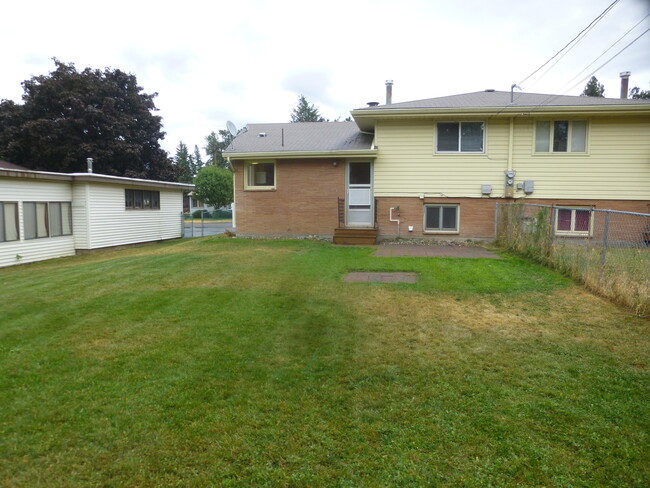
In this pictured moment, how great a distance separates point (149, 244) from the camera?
19672mm

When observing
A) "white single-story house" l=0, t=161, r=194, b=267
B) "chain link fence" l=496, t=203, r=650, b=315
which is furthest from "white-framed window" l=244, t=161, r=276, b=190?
"chain link fence" l=496, t=203, r=650, b=315

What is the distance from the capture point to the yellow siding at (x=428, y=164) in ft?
46.4

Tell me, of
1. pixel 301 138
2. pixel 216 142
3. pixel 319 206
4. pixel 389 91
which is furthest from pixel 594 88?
pixel 216 142

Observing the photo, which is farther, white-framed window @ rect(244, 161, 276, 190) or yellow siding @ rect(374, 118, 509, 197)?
white-framed window @ rect(244, 161, 276, 190)

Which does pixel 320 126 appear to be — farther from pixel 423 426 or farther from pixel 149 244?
pixel 423 426

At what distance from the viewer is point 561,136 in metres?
13.9

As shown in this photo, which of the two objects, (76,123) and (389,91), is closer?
(389,91)

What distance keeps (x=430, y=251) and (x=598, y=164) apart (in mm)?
6460

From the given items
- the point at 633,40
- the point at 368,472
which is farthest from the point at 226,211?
the point at 368,472

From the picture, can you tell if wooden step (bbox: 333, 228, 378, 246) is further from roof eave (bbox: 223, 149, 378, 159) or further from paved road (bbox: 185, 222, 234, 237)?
paved road (bbox: 185, 222, 234, 237)

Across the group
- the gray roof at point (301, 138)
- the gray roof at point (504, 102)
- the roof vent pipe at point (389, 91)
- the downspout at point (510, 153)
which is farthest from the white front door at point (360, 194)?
the downspout at point (510, 153)

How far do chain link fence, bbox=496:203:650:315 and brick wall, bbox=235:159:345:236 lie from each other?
5609mm

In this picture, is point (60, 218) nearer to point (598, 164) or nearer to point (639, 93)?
point (598, 164)

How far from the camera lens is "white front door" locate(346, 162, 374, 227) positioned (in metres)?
15.0
